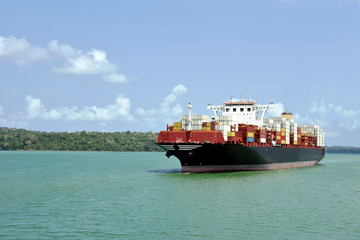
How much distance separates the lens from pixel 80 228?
76.9 feet

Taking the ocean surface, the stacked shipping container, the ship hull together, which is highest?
the stacked shipping container

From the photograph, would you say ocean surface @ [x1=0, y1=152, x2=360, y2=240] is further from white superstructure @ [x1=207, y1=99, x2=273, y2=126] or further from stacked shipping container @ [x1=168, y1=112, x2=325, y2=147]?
white superstructure @ [x1=207, y1=99, x2=273, y2=126]

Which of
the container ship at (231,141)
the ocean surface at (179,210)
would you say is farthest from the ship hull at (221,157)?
the ocean surface at (179,210)

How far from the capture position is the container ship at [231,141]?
48562 mm

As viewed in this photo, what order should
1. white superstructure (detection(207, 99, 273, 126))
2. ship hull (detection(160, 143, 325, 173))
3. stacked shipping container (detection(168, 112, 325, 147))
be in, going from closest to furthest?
ship hull (detection(160, 143, 325, 173)), stacked shipping container (detection(168, 112, 325, 147)), white superstructure (detection(207, 99, 273, 126))

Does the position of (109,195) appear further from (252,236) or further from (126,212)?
(252,236)

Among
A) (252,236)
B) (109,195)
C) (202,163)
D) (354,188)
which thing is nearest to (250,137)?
(202,163)

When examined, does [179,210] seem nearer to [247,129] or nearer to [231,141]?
[231,141]

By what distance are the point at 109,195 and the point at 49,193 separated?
5.59m

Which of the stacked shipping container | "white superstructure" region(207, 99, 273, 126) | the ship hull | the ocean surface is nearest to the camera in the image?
the ocean surface

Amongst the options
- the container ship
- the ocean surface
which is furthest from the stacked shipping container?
the ocean surface

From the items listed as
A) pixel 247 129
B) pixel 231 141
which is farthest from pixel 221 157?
pixel 247 129

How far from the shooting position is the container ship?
48.6m

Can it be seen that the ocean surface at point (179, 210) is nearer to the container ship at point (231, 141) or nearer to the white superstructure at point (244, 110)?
the container ship at point (231, 141)
